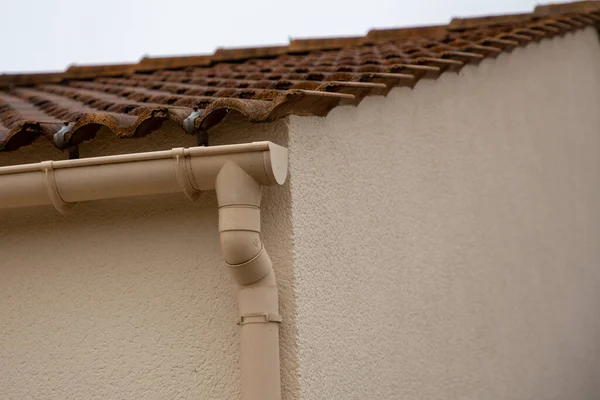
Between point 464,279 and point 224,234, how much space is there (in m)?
2.54

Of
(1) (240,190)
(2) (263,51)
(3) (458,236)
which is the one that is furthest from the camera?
(2) (263,51)

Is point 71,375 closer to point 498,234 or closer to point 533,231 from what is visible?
point 498,234

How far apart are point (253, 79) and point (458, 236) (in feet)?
5.83

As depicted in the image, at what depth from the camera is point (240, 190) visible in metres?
4.48

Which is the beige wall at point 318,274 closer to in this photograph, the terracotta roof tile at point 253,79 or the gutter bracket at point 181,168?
the terracotta roof tile at point 253,79

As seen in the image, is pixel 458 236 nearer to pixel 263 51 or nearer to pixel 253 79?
pixel 253 79

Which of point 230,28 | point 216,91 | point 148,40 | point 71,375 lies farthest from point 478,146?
point 148,40

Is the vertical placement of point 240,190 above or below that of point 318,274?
above

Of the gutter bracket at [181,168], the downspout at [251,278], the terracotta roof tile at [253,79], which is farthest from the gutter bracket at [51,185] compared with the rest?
the downspout at [251,278]

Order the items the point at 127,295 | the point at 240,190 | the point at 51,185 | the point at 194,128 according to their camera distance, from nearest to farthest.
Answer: the point at 240,190 → the point at 194,128 → the point at 51,185 → the point at 127,295

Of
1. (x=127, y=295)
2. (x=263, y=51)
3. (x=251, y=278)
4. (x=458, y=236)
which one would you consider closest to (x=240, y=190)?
(x=251, y=278)

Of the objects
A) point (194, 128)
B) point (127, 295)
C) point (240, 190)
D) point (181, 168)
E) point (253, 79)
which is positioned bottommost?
point (127, 295)

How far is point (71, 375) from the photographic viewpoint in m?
5.05

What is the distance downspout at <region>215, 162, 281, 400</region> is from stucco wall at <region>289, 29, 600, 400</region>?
0.64 ft
